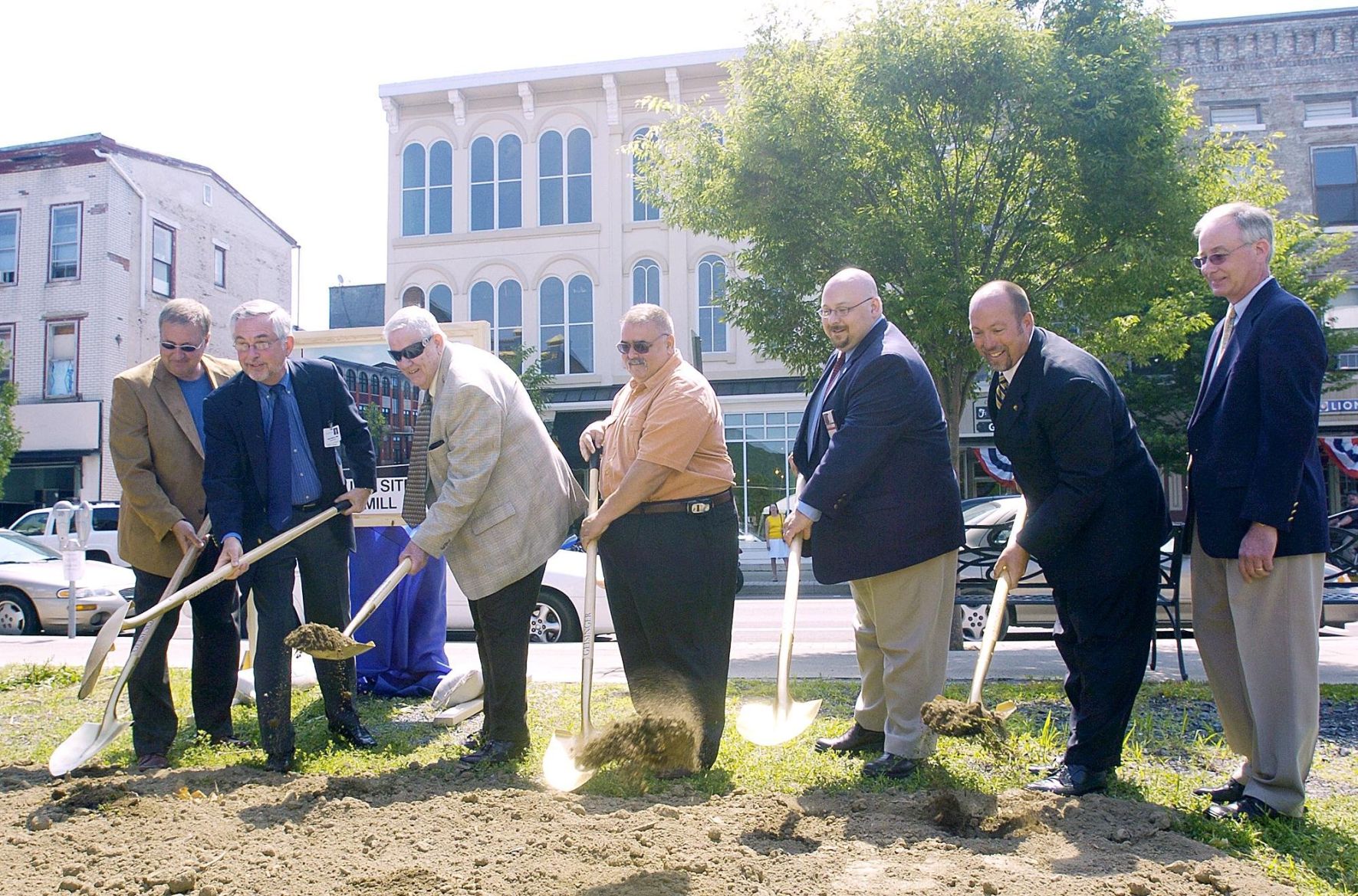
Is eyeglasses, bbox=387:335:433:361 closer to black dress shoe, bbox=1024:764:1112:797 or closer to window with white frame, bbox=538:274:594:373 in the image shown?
black dress shoe, bbox=1024:764:1112:797

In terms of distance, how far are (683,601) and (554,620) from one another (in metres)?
5.46

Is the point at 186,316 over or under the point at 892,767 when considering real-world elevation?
over

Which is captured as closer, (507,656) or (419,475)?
(507,656)

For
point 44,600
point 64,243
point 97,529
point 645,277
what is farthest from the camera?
point 64,243

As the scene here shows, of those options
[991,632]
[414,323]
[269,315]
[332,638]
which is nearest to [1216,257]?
[991,632]

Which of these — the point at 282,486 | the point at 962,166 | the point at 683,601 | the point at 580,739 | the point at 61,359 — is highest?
the point at 61,359

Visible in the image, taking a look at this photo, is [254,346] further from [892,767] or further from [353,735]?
[892,767]

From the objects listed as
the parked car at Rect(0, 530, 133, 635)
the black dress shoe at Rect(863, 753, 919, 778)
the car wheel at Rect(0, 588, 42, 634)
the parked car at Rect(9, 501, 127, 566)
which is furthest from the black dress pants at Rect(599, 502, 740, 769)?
the parked car at Rect(9, 501, 127, 566)

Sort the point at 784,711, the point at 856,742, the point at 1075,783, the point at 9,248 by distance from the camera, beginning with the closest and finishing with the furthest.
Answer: the point at 1075,783
the point at 784,711
the point at 856,742
the point at 9,248

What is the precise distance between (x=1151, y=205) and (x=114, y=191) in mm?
26374

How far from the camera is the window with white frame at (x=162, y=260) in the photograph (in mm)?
28609

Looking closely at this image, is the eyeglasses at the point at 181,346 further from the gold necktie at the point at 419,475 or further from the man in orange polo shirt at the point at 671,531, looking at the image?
the man in orange polo shirt at the point at 671,531

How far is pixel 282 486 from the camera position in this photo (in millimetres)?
4598

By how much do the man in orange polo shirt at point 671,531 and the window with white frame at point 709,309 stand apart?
20.8 m
